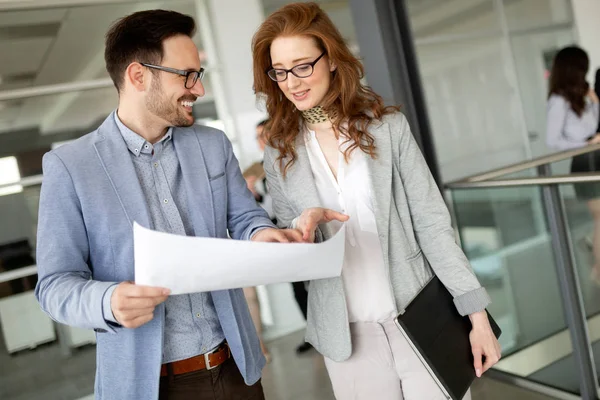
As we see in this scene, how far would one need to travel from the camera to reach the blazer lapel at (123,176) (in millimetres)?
1429

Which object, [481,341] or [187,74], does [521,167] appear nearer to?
[481,341]

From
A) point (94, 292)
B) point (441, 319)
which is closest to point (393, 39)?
point (441, 319)

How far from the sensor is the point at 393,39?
3.36m

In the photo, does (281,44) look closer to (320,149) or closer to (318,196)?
(320,149)

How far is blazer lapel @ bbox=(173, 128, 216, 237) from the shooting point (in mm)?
1530

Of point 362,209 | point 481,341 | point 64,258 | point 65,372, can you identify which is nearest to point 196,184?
point 64,258

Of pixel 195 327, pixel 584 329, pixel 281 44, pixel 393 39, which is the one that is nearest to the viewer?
pixel 195 327

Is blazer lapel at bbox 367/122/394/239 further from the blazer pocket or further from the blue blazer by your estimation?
the blue blazer

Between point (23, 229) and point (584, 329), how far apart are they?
14.4 feet

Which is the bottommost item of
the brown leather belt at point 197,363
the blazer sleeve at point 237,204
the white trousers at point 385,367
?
the white trousers at point 385,367

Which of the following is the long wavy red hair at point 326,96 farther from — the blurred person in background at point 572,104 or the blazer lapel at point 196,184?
the blurred person in background at point 572,104

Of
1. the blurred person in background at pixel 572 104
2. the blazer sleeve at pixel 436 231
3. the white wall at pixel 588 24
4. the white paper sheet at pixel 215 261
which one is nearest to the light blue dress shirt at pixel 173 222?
the white paper sheet at pixel 215 261

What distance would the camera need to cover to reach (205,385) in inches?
60.9

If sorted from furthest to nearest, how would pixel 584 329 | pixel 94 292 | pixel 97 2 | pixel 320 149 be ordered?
pixel 97 2
pixel 584 329
pixel 320 149
pixel 94 292
